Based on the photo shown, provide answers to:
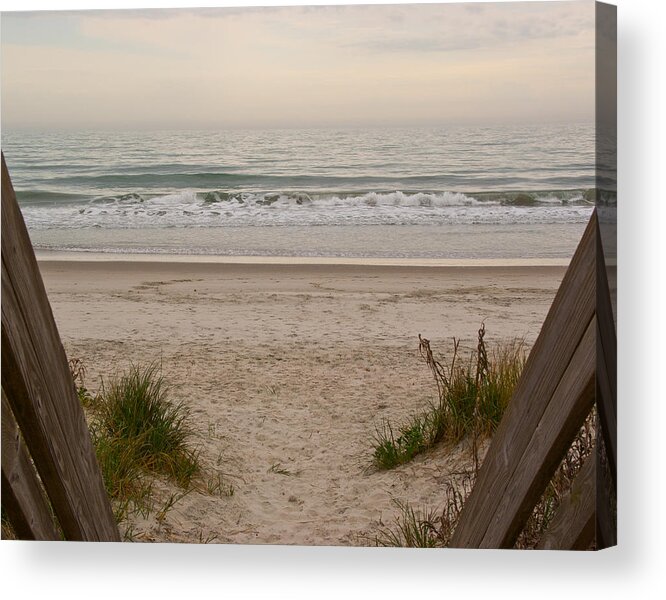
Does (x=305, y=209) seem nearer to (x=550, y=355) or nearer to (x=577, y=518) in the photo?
(x=550, y=355)

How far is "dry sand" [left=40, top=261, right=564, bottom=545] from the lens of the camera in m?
3.35

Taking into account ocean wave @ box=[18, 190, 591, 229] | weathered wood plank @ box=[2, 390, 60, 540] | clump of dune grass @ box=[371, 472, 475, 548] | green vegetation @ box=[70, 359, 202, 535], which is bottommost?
clump of dune grass @ box=[371, 472, 475, 548]

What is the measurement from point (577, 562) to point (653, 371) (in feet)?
2.48

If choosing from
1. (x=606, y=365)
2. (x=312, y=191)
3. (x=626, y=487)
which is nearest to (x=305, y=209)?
(x=312, y=191)

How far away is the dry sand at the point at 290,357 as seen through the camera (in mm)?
3346

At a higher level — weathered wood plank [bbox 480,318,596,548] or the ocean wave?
the ocean wave

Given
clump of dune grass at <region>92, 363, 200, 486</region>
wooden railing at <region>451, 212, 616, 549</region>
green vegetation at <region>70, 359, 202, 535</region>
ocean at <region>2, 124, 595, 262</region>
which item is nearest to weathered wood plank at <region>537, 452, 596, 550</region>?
wooden railing at <region>451, 212, 616, 549</region>

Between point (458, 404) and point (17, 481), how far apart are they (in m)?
1.71

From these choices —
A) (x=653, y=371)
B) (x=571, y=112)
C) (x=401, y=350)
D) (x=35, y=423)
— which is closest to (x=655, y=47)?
(x=571, y=112)

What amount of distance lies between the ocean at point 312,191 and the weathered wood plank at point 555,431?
0.83 metres

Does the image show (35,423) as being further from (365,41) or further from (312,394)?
(365,41)

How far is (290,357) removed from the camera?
11.3 ft

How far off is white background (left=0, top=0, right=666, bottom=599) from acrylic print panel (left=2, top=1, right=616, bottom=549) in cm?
11

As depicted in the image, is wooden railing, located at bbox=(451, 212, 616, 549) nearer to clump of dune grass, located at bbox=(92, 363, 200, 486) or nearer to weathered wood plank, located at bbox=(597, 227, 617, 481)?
weathered wood plank, located at bbox=(597, 227, 617, 481)
